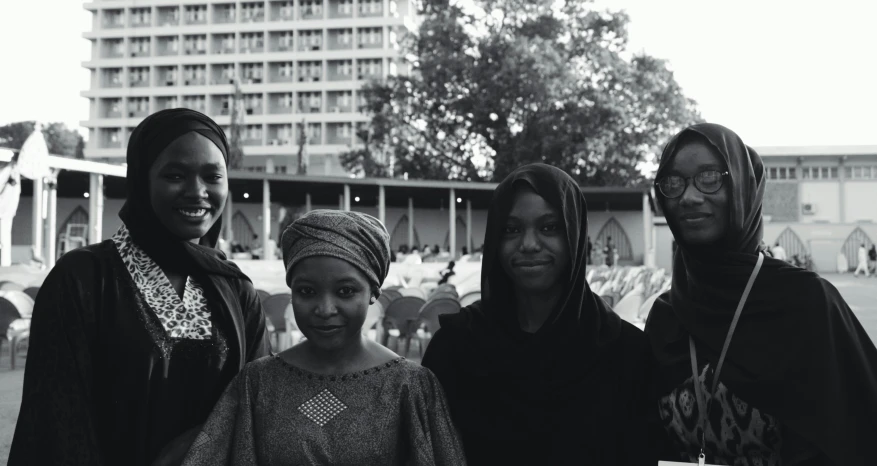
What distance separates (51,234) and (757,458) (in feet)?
52.9

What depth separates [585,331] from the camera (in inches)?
82.0

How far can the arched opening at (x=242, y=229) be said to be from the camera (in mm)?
25469

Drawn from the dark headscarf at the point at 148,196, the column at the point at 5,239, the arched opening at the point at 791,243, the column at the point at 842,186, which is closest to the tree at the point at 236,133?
the column at the point at 5,239

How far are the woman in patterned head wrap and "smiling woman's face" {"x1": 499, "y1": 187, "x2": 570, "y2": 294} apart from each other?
1.35ft

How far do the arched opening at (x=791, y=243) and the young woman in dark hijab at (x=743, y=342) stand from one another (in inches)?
1359

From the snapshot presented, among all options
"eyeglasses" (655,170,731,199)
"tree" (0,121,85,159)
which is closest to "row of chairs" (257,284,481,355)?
"eyeglasses" (655,170,731,199)

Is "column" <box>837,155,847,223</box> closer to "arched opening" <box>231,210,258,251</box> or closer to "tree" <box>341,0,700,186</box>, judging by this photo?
"tree" <box>341,0,700,186</box>

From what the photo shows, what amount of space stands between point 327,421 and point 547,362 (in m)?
0.65

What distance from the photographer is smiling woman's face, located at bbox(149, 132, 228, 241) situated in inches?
74.5

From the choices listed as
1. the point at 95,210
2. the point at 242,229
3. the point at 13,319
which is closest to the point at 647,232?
the point at 242,229

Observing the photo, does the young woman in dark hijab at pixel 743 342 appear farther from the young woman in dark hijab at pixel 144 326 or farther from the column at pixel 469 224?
the column at pixel 469 224

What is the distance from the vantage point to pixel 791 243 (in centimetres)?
3350

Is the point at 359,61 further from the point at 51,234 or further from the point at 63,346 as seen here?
the point at 63,346

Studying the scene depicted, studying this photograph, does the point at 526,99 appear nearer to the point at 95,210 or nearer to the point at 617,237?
the point at 617,237
